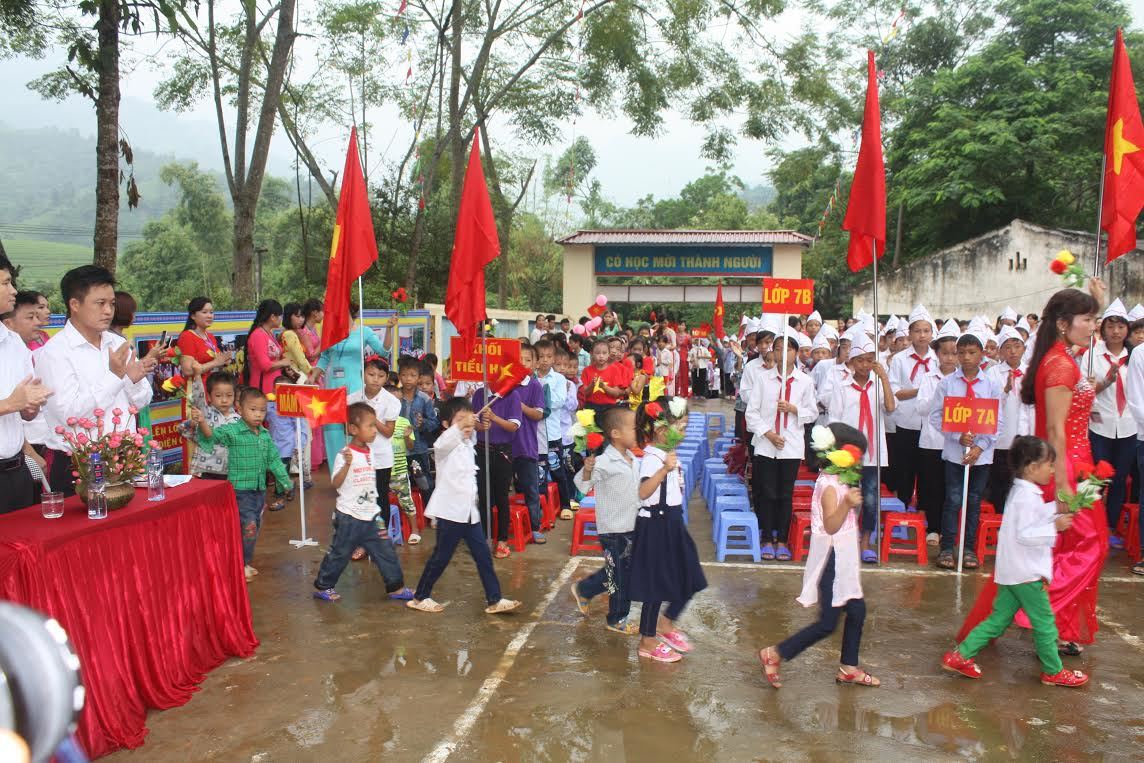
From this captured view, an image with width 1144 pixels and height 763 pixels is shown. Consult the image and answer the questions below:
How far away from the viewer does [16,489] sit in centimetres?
442

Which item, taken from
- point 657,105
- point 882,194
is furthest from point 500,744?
point 657,105

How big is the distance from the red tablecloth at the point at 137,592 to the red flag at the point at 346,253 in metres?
2.40

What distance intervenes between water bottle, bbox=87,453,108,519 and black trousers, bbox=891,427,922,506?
677 centimetres

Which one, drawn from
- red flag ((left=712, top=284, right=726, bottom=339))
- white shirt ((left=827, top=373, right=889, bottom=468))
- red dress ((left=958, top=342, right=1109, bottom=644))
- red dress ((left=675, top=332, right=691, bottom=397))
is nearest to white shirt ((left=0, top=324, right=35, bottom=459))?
red dress ((left=958, top=342, right=1109, bottom=644))

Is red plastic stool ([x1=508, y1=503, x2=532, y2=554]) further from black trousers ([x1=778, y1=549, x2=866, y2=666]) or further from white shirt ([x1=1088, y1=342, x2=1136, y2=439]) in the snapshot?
white shirt ([x1=1088, y1=342, x2=1136, y2=439])

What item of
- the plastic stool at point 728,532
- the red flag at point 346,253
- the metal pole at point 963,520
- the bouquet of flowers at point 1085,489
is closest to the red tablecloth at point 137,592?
the red flag at point 346,253

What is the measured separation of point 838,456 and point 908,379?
4.32 meters

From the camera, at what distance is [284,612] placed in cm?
589

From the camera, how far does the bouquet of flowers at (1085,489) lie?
482 cm

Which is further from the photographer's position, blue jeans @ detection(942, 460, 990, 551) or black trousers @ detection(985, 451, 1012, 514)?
black trousers @ detection(985, 451, 1012, 514)

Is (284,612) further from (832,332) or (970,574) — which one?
(832,332)

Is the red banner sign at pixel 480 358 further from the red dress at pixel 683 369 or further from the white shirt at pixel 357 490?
the red dress at pixel 683 369

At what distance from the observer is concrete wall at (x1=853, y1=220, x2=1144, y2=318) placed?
23.2 metres

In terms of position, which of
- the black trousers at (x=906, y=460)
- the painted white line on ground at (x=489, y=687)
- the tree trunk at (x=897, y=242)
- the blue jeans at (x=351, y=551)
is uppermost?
the tree trunk at (x=897, y=242)
